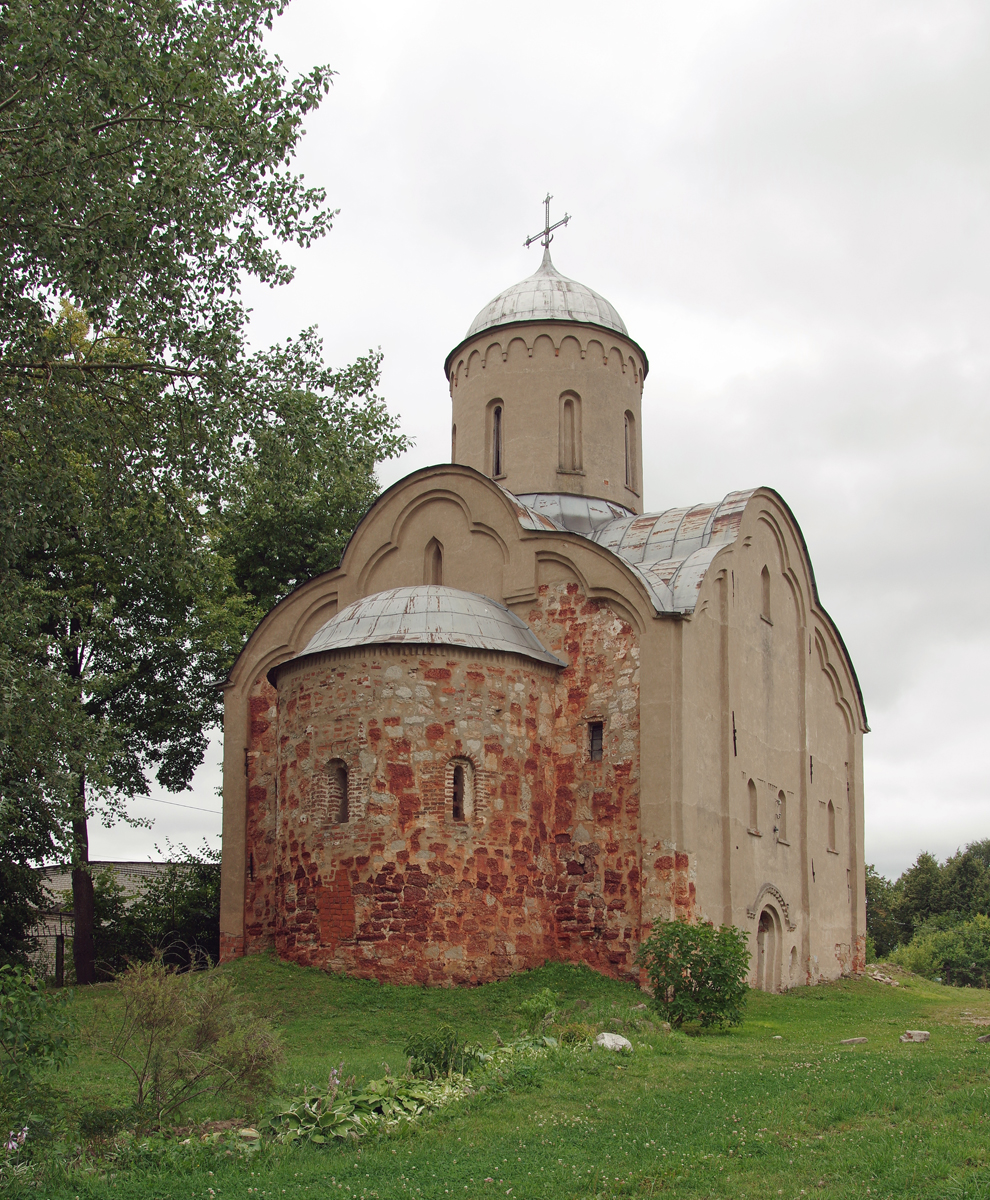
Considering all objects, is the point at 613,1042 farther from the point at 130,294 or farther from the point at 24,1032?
the point at 130,294

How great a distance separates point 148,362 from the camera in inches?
475

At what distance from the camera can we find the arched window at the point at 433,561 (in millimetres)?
19469

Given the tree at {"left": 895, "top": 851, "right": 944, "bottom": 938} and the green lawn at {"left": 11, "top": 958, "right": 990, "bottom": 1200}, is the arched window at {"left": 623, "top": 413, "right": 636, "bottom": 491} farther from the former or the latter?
the tree at {"left": 895, "top": 851, "right": 944, "bottom": 938}

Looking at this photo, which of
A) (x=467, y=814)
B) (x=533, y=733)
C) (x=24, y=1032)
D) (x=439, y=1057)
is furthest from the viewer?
(x=533, y=733)

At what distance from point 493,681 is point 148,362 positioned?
6.36m

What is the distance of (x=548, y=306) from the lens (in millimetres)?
22078

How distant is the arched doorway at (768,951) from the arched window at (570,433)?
7588mm

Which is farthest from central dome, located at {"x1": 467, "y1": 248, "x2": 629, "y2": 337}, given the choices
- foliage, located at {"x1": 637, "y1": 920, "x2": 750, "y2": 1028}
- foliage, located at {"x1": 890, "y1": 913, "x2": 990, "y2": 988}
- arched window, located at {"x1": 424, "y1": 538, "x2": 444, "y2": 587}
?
foliage, located at {"x1": 890, "y1": 913, "x2": 990, "y2": 988}

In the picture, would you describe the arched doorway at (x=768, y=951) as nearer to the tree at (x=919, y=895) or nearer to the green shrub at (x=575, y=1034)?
the green shrub at (x=575, y=1034)

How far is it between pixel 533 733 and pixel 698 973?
4159 mm

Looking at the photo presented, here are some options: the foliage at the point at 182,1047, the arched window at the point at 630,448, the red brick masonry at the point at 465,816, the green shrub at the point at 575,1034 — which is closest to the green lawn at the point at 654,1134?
the foliage at the point at 182,1047

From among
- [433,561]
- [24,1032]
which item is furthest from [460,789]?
[24,1032]

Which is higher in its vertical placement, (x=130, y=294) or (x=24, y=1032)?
(x=130, y=294)

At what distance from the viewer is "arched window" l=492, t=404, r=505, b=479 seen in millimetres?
21531
